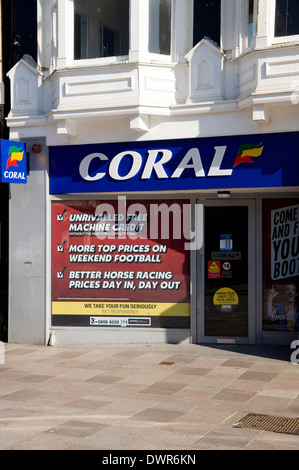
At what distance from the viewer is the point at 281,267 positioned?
426 inches

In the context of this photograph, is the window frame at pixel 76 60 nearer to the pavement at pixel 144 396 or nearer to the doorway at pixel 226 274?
the doorway at pixel 226 274

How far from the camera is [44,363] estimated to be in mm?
9922

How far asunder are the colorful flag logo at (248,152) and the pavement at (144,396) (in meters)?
3.26

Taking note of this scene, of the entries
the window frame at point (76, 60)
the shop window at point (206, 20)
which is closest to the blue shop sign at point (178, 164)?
the window frame at point (76, 60)

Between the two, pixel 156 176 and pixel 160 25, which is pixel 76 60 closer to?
pixel 160 25

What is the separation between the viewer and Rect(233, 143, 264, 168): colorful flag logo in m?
10.2

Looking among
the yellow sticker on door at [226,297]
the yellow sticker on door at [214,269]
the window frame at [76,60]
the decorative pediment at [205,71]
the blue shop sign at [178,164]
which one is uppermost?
the window frame at [76,60]

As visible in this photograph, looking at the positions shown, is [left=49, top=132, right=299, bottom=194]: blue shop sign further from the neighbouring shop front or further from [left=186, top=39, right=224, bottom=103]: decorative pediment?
[left=186, top=39, right=224, bottom=103]: decorative pediment

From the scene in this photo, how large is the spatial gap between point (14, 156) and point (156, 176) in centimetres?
266

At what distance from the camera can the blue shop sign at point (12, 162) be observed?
10957mm

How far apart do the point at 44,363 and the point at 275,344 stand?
4.04 metres
